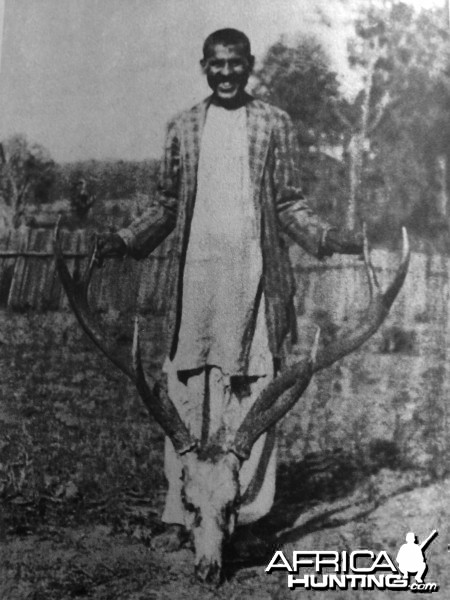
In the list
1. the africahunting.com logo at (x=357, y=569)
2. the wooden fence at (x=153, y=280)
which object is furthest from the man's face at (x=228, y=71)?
the africahunting.com logo at (x=357, y=569)

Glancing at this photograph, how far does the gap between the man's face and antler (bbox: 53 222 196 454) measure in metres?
1.56

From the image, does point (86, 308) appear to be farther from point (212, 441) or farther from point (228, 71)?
point (228, 71)

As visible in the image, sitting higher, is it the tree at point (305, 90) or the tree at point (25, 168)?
the tree at point (305, 90)

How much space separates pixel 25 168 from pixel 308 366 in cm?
268

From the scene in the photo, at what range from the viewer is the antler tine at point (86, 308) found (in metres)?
5.20

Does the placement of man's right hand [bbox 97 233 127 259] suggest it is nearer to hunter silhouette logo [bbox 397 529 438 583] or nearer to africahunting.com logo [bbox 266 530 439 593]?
africahunting.com logo [bbox 266 530 439 593]

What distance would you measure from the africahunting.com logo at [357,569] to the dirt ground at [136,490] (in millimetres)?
45

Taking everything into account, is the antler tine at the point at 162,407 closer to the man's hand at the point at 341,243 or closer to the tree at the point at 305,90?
the man's hand at the point at 341,243

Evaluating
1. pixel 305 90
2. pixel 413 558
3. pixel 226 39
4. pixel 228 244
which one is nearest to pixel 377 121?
pixel 305 90

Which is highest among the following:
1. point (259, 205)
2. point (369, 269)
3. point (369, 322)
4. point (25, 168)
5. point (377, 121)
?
point (377, 121)

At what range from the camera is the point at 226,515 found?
4.88 meters

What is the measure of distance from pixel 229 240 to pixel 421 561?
264 centimetres

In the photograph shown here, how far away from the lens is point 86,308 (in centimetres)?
530

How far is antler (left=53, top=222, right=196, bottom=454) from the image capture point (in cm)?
502
